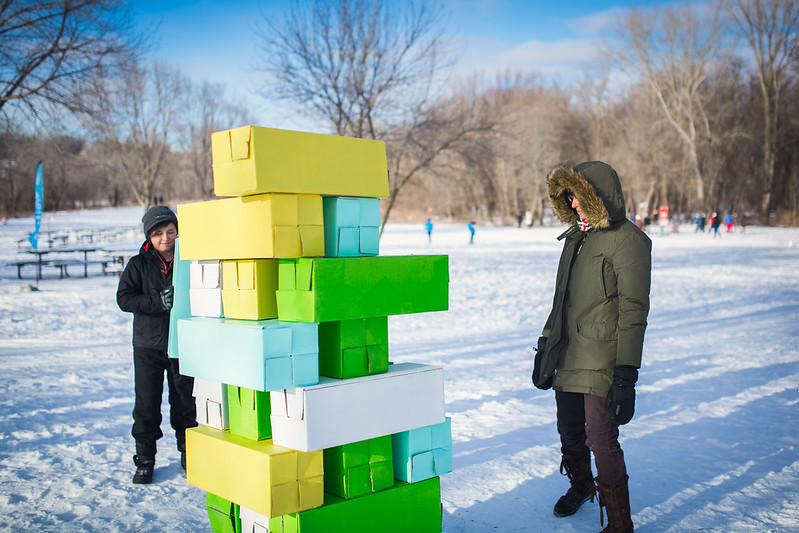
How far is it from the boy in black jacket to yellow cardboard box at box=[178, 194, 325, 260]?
138 cm

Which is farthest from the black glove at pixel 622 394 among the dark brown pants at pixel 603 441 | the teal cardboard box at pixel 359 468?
the teal cardboard box at pixel 359 468

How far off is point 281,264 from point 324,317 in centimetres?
36

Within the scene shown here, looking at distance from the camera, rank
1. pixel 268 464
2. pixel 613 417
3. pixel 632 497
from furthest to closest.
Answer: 1. pixel 632 497
2. pixel 613 417
3. pixel 268 464

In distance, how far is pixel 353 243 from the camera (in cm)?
319

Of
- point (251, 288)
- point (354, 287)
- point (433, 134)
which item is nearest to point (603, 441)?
point (354, 287)

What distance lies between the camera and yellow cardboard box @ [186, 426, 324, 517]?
9.29 ft

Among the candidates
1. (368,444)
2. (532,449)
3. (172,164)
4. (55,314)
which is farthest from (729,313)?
(172,164)

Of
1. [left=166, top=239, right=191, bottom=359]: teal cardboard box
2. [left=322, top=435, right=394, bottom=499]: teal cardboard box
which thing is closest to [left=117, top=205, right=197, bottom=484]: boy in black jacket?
[left=166, top=239, right=191, bottom=359]: teal cardboard box

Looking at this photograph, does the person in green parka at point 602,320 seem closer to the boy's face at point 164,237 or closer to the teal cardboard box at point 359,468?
the teal cardboard box at point 359,468

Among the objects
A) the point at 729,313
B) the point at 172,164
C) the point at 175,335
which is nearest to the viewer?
the point at 175,335

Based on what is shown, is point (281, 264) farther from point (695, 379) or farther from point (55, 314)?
point (55, 314)

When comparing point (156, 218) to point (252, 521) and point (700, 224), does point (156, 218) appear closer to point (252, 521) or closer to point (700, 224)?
point (252, 521)

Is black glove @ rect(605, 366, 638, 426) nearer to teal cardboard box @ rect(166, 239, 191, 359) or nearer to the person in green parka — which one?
the person in green parka

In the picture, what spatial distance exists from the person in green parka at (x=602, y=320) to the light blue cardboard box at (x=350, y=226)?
3.62 feet
